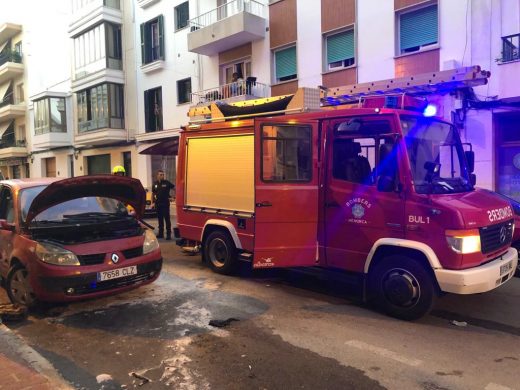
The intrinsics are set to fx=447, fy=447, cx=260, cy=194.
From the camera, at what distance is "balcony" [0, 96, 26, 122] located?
1433 inches

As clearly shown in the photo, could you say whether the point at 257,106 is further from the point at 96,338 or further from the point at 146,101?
the point at 146,101

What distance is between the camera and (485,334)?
192 inches

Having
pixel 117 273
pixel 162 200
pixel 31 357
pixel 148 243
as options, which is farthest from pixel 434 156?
pixel 162 200

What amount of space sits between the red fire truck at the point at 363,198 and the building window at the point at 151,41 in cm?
1667

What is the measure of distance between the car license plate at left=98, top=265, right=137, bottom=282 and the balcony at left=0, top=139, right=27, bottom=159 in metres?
36.0

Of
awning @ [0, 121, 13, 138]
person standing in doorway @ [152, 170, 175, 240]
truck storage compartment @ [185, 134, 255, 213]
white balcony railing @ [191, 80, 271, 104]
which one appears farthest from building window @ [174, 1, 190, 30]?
awning @ [0, 121, 13, 138]

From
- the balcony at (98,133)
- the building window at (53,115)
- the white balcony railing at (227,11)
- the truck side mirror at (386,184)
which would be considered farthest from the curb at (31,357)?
the building window at (53,115)

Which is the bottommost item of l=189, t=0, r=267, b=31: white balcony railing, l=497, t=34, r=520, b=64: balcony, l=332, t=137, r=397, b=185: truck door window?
l=332, t=137, r=397, b=185: truck door window

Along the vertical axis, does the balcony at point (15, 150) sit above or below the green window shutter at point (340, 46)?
below

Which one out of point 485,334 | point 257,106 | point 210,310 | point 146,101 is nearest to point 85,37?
point 146,101

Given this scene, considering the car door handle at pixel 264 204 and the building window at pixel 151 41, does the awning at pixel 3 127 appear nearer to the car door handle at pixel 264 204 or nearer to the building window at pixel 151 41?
the building window at pixel 151 41

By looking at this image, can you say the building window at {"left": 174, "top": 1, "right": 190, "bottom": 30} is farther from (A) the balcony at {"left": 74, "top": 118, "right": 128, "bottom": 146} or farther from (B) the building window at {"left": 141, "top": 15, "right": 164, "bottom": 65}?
(A) the balcony at {"left": 74, "top": 118, "right": 128, "bottom": 146}

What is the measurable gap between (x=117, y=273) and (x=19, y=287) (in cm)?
131

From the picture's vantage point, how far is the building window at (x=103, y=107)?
2498 cm
